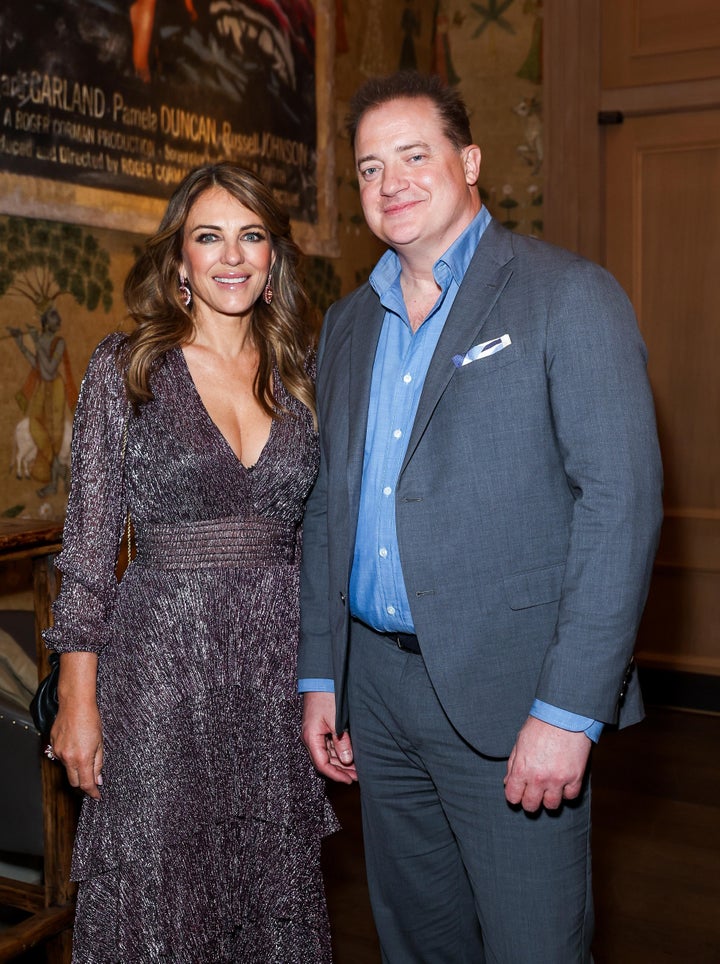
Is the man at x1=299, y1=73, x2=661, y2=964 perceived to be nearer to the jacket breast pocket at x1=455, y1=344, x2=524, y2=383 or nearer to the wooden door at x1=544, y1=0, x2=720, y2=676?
the jacket breast pocket at x1=455, y1=344, x2=524, y2=383

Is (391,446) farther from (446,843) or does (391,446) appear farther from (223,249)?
(446,843)

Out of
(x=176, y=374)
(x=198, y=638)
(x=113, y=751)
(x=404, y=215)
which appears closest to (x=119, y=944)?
(x=113, y=751)

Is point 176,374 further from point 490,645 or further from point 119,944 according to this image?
point 119,944

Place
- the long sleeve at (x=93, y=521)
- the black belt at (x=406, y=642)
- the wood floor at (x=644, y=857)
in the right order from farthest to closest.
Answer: the wood floor at (x=644, y=857) < the long sleeve at (x=93, y=521) < the black belt at (x=406, y=642)

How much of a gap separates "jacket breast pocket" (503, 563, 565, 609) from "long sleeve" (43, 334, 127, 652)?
2.49 feet

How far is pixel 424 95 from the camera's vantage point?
6.12ft

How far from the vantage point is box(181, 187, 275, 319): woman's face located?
6.99 feet

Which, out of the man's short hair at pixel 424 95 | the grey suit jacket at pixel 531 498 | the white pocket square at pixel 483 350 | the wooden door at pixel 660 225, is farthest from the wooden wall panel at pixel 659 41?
the white pocket square at pixel 483 350

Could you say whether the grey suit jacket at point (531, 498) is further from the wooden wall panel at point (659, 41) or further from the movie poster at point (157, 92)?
the wooden wall panel at point (659, 41)

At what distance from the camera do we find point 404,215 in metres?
1.84

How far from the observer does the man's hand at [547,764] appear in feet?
5.37

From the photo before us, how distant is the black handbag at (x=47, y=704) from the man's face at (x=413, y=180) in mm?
996

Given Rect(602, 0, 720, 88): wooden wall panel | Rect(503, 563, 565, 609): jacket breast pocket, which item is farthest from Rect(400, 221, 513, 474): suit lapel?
Rect(602, 0, 720, 88): wooden wall panel

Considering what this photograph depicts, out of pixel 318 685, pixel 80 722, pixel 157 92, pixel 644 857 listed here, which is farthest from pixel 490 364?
pixel 644 857
